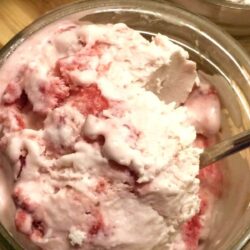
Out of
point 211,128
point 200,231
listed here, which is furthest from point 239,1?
point 200,231

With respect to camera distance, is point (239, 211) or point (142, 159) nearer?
point (142, 159)

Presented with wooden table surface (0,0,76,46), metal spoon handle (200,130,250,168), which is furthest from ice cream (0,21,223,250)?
wooden table surface (0,0,76,46)

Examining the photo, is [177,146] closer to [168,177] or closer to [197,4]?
[168,177]

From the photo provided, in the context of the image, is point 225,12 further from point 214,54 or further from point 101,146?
point 101,146

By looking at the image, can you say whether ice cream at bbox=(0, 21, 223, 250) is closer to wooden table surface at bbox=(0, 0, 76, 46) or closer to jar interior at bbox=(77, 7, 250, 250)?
jar interior at bbox=(77, 7, 250, 250)

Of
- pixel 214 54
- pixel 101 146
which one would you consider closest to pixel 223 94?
pixel 214 54

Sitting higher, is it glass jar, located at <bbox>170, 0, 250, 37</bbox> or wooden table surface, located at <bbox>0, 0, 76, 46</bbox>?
glass jar, located at <bbox>170, 0, 250, 37</bbox>
